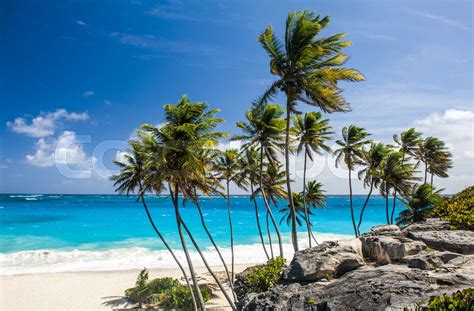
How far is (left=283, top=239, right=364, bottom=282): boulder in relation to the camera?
7.03m

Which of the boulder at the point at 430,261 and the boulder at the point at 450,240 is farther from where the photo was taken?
the boulder at the point at 450,240

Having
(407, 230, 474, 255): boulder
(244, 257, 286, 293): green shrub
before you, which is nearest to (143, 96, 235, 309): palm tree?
(244, 257, 286, 293): green shrub

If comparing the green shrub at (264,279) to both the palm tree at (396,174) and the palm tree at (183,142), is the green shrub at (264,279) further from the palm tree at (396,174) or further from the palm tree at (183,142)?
the palm tree at (396,174)

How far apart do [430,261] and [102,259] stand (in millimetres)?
33147

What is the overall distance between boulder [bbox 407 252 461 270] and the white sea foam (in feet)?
81.9

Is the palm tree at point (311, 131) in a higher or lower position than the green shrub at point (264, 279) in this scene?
higher

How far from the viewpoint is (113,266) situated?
2739 centimetres

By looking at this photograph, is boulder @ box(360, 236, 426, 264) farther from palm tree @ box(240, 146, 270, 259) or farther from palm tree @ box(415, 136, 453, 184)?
palm tree @ box(415, 136, 453, 184)

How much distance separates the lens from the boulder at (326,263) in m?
7.03

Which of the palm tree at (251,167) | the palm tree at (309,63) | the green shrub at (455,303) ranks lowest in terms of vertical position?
the green shrub at (455,303)

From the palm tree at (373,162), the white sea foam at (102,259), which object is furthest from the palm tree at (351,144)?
Result: the white sea foam at (102,259)

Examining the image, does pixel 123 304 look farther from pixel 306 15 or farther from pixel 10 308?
pixel 306 15

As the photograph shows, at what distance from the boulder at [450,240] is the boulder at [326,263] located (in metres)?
2.34

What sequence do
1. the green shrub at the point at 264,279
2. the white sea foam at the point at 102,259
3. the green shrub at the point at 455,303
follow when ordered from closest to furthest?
the green shrub at the point at 455,303, the green shrub at the point at 264,279, the white sea foam at the point at 102,259
